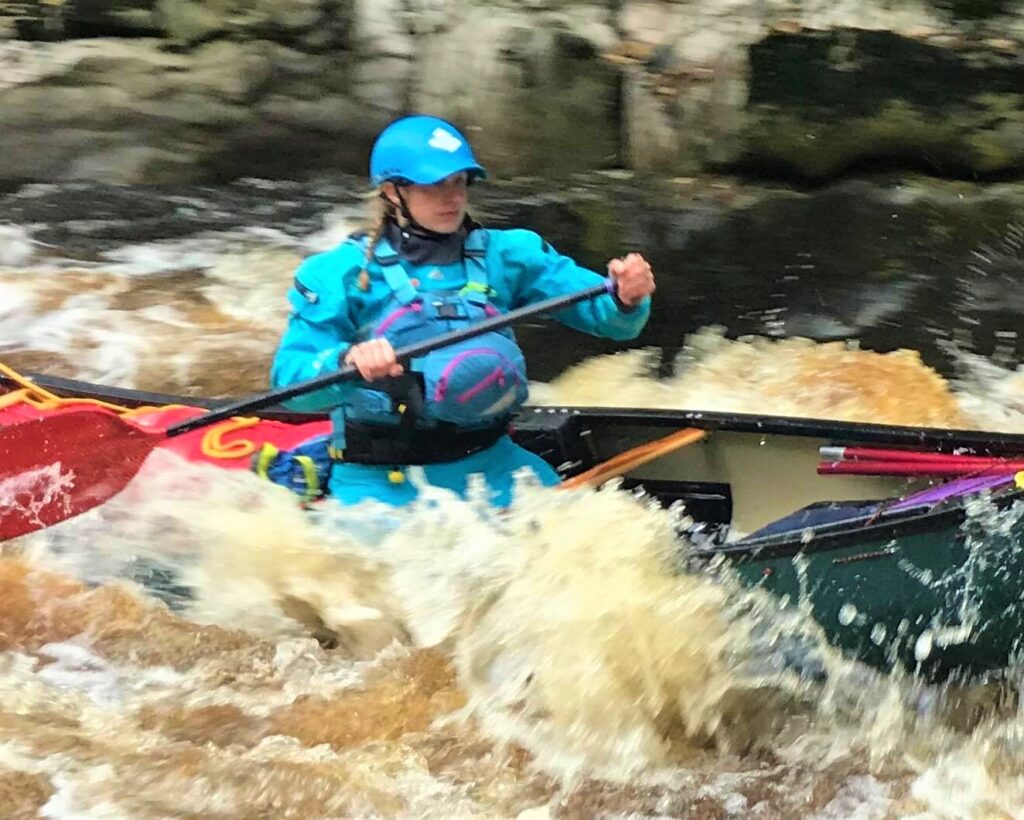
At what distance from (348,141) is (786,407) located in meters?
3.23

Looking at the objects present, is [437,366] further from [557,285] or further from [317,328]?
[557,285]

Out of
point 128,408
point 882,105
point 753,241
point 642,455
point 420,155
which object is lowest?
point 753,241

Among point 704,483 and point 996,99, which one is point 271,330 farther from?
point 996,99

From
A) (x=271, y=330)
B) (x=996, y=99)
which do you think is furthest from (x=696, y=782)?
(x=996, y=99)

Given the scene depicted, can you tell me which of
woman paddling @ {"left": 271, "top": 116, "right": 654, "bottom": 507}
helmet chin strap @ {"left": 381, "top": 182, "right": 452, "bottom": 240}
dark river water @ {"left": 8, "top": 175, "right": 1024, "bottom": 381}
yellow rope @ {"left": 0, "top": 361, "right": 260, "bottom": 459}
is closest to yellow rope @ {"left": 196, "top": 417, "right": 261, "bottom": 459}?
yellow rope @ {"left": 0, "top": 361, "right": 260, "bottom": 459}

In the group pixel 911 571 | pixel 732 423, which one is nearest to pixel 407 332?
pixel 732 423

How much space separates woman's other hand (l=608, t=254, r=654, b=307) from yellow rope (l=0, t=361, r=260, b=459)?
1.10m

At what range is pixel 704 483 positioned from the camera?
3.22 m

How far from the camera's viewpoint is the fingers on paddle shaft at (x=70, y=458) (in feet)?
10.4

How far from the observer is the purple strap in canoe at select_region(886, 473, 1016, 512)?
238 centimetres

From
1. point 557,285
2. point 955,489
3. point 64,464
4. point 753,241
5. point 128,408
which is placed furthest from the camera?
point 753,241

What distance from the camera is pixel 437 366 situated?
9.28 ft

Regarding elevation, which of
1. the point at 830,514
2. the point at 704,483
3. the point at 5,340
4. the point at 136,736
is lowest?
the point at 5,340

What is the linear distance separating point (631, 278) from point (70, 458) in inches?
59.5
